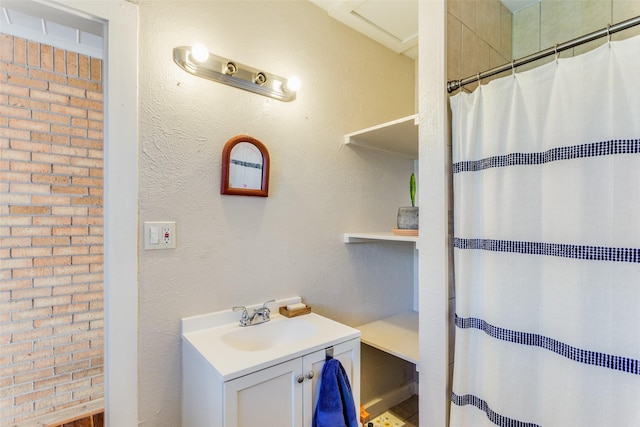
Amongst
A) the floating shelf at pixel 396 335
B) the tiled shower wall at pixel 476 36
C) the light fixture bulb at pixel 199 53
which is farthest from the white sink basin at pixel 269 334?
the tiled shower wall at pixel 476 36

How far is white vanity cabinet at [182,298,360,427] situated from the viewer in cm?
103

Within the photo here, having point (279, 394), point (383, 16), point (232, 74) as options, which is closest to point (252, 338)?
point (279, 394)

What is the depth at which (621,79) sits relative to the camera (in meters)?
0.89

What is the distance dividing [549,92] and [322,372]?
1.34 m

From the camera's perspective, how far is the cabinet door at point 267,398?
1.01 meters

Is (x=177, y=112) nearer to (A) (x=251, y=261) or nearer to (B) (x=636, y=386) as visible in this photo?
(A) (x=251, y=261)

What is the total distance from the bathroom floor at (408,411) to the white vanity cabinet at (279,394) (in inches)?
41.4

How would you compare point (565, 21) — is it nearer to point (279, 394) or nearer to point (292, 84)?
point (292, 84)

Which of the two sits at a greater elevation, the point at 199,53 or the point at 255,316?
the point at 199,53

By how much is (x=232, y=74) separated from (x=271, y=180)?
524mm

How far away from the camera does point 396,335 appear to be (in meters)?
1.79

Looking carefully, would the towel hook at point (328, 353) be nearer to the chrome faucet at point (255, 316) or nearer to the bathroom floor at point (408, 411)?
the chrome faucet at point (255, 316)

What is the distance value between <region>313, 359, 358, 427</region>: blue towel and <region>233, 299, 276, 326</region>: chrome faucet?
1.27ft

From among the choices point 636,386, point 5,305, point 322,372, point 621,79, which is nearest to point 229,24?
point 621,79
